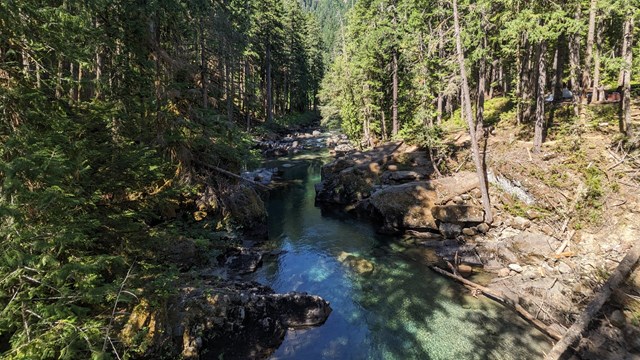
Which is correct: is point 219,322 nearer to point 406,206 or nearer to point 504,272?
point 504,272

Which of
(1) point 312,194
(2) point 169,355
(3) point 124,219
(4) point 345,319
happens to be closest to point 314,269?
(4) point 345,319

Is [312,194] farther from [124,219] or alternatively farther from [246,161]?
[124,219]

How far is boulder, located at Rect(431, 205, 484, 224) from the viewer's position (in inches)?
657

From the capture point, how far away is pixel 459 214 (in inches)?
669

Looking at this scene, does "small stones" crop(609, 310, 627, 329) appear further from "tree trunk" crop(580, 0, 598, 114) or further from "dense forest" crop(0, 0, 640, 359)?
"tree trunk" crop(580, 0, 598, 114)

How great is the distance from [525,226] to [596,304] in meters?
6.32

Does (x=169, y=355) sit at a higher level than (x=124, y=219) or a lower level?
lower

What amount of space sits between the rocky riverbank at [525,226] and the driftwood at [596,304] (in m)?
0.36

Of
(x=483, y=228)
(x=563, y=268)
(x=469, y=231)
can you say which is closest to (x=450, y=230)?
(x=469, y=231)

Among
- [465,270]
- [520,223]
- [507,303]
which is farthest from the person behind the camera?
[520,223]

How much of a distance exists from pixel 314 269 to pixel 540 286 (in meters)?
8.53

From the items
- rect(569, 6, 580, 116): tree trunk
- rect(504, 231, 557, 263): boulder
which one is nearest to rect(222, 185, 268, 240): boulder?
rect(504, 231, 557, 263): boulder

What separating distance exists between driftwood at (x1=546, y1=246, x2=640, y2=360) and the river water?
96 centimetres

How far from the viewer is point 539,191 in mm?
15516
